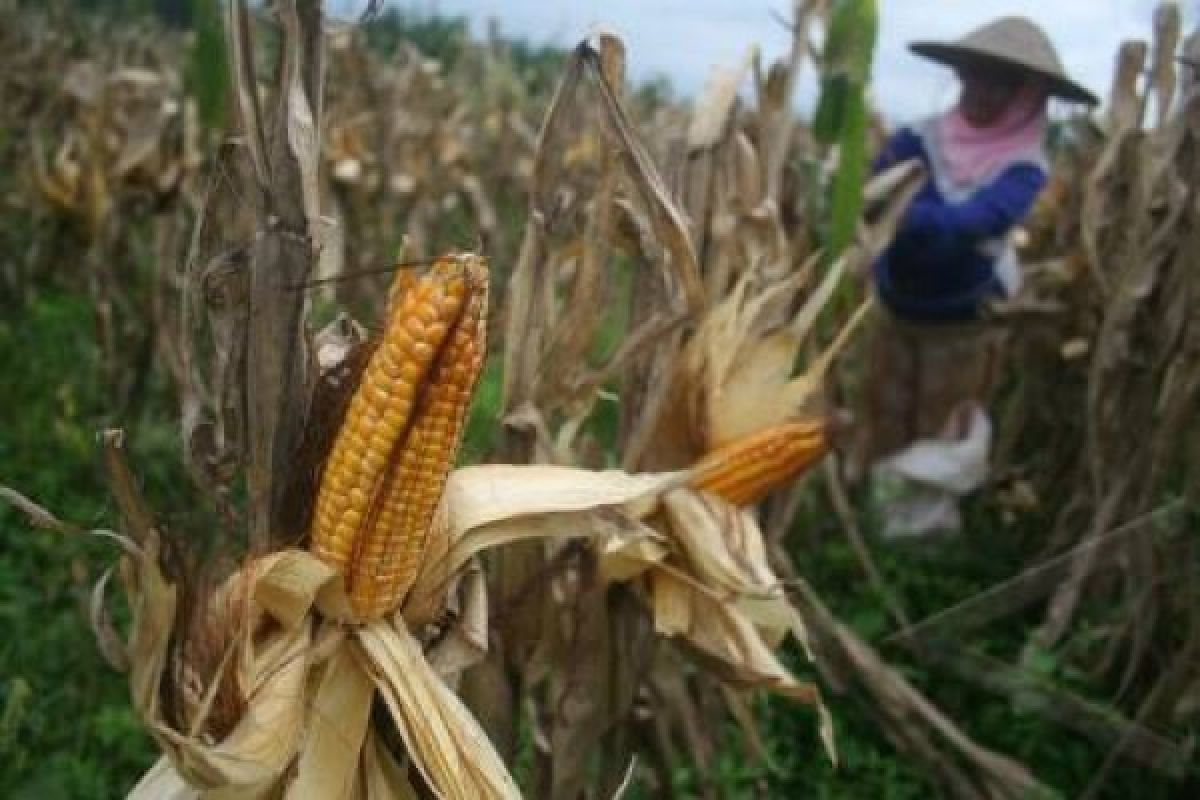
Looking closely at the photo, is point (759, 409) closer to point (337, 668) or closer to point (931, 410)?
point (337, 668)

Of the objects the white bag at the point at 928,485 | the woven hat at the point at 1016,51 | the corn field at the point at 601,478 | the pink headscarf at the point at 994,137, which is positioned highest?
the woven hat at the point at 1016,51

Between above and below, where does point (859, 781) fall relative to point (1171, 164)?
below

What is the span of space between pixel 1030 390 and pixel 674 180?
2501 millimetres

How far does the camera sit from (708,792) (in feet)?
7.20

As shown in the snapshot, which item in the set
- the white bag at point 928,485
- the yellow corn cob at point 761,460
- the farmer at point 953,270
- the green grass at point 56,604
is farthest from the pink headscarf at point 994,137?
the yellow corn cob at point 761,460

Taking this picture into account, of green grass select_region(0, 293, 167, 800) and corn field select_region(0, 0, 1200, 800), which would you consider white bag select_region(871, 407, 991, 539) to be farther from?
green grass select_region(0, 293, 167, 800)

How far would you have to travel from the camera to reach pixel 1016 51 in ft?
12.7

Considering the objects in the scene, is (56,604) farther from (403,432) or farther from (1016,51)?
(1016,51)

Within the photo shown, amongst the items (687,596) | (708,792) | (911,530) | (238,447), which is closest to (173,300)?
(911,530)

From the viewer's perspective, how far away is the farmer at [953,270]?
386 centimetres

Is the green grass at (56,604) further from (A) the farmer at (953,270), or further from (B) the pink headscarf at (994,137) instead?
(B) the pink headscarf at (994,137)

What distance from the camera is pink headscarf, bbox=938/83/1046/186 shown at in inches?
153

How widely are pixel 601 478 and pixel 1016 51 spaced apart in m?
2.81

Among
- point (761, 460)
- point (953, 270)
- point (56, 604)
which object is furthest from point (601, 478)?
point (953, 270)
